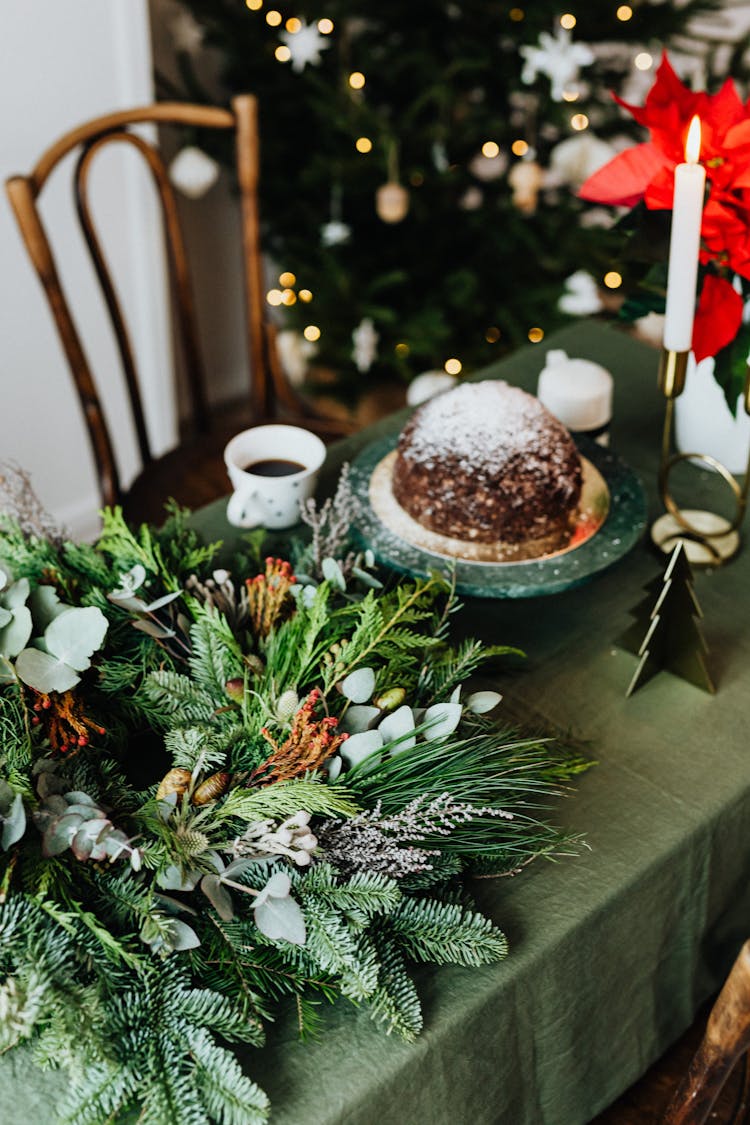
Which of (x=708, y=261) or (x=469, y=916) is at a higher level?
(x=708, y=261)

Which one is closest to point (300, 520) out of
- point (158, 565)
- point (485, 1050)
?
point (158, 565)

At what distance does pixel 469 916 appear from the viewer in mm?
753

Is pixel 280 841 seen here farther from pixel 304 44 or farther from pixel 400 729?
pixel 304 44

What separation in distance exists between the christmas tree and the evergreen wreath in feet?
4.49

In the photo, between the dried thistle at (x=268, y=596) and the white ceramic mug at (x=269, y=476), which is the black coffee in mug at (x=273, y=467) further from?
the dried thistle at (x=268, y=596)

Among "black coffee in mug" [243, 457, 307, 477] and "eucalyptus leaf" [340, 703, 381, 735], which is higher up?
"eucalyptus leaf" [340, 703, 381, 735]

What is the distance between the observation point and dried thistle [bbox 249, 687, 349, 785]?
761mm

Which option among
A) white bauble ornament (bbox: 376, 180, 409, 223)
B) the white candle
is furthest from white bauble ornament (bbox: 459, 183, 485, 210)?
the white candle

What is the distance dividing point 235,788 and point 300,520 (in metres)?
0.44

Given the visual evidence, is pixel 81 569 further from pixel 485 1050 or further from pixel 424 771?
pixel 485 1050

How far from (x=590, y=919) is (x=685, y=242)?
54 cm

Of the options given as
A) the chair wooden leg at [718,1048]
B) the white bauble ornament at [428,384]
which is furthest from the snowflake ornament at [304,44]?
the chair wooden leg at [718,1048]

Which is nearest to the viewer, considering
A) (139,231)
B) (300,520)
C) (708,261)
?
(708,261)

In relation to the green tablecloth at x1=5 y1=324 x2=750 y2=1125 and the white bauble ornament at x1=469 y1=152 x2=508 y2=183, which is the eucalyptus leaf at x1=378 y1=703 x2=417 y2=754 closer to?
the green tablecloth at x1=5 y1=324 x2=750 y2=1125
